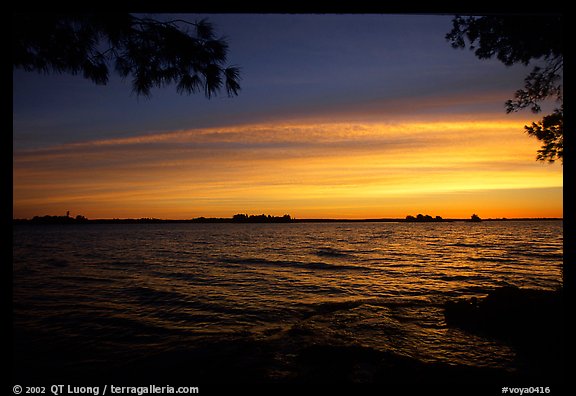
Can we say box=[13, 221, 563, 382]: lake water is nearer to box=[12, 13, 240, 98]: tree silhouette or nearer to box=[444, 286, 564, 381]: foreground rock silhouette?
box=[444, 286, 564, 381]: foreground rock silhouette

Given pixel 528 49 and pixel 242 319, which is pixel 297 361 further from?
pixel 528 49

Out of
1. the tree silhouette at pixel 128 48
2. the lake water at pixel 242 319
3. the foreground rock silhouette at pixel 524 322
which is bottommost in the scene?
the lake water at pixel 242 319

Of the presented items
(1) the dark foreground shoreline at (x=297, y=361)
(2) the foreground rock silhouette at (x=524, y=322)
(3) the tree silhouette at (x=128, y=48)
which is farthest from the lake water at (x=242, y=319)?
(3) the tree silhouette at (x=128, y=48)

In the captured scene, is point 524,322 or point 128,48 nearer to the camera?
point 128,48

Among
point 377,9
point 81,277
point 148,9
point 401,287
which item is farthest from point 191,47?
point 81,277

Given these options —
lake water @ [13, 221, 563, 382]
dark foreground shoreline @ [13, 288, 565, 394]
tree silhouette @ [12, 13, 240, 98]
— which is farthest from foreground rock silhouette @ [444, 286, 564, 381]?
tree silhouette @ [12, 13, 240, 98]

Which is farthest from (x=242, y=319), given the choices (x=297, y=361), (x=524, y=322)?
(x=524, y=322)

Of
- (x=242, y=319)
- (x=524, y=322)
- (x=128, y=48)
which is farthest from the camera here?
(x=242, y=319)

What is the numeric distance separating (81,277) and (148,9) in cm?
1852

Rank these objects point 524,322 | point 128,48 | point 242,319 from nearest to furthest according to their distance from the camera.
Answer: point 128,48, point 524,322, point 242,319

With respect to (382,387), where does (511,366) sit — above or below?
below

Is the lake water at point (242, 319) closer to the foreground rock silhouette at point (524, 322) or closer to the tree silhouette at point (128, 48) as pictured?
the foreground rock silhouette at point (524, 322)

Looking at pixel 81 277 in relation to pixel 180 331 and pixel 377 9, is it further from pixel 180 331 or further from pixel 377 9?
pixel 377 9

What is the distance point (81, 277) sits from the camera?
1728cm
